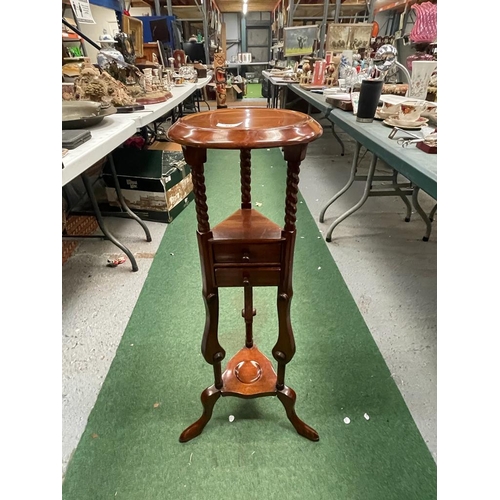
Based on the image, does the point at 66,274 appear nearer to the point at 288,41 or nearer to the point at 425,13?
the point at 425,13

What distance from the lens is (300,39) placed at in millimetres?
3951

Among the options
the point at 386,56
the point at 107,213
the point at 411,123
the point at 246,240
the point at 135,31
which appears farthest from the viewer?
the point at 135,31

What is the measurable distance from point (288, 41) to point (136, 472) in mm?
4517

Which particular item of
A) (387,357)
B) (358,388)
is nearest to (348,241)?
(387,357)

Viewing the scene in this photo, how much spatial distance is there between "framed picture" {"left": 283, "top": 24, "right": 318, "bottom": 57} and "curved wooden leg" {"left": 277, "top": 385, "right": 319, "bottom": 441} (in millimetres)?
4138

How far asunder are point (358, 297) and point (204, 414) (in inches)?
34.5

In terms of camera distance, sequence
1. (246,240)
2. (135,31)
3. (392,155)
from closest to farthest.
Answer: (246,240) → (392,155) → (135,31)

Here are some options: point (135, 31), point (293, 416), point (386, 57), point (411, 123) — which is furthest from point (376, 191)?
point (135, 31)

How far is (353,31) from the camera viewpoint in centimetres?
361

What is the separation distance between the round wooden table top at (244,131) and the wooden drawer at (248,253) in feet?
0.73

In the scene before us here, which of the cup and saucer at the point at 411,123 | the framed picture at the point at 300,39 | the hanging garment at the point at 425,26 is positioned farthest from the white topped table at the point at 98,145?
the framed picture at the point at 300,39

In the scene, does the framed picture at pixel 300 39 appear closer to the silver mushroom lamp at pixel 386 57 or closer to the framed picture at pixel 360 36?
the framed picture at pixel 360 36

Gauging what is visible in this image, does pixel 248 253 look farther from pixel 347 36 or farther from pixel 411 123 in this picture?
pixel 347 36

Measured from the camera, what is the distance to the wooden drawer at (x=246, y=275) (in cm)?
73
